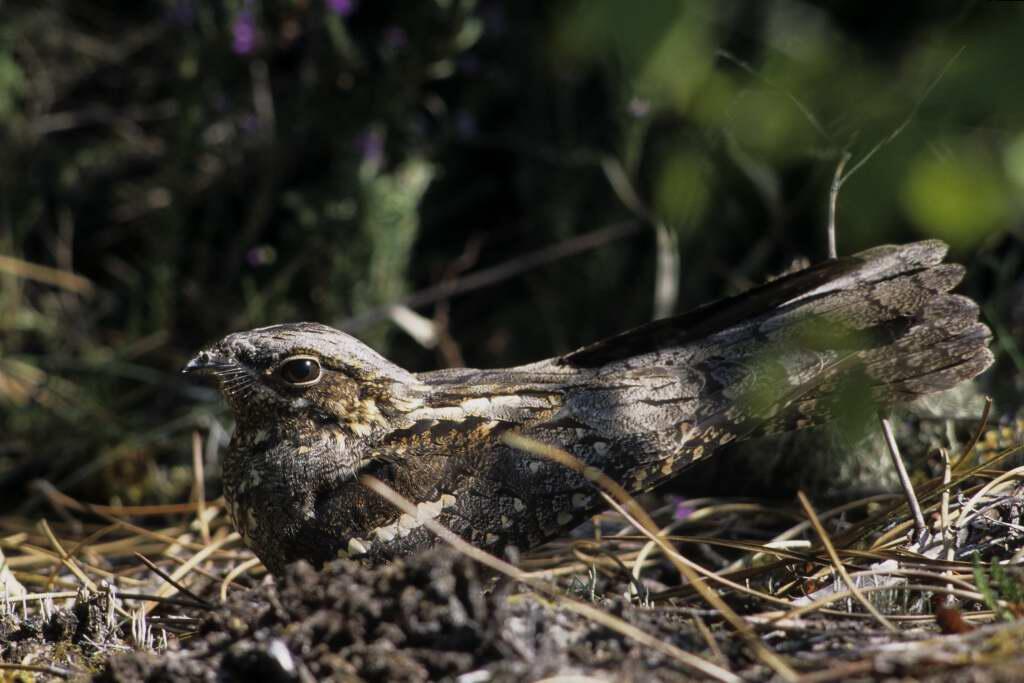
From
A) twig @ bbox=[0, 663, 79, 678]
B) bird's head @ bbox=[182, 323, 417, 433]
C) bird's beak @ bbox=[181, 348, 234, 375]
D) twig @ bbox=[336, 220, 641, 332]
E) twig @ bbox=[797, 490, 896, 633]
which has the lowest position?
twig @ bbox=[797, 490, 896, 633]

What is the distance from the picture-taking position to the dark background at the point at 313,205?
360 cm

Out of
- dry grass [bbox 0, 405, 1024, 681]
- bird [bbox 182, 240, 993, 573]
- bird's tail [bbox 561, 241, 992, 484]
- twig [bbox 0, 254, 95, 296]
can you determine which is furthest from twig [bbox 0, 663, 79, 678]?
twig [bbox 0, 254, 95, 296]

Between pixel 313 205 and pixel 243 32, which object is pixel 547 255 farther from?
pixel 243 32

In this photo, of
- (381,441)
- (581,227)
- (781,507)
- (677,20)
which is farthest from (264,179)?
(677,20)

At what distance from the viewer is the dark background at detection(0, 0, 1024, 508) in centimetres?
360

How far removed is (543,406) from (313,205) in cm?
200

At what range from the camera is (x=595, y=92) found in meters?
4.12

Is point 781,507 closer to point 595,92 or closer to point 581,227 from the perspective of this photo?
point 581,227

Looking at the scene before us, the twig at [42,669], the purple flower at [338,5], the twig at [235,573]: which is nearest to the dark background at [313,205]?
the purple flower at [338,5]

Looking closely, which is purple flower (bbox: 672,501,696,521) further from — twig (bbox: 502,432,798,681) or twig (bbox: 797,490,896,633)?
twig (bbox: 797,490,896,633)

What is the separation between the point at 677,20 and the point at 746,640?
118 cm

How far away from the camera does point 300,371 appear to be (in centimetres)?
215

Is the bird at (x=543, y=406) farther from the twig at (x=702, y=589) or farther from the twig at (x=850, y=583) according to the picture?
the twig at (x=850, y=583)

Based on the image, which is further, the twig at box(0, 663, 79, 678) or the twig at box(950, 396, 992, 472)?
the twig at box(950, 396, 992, 472)
